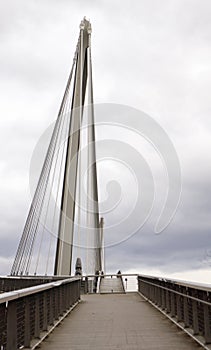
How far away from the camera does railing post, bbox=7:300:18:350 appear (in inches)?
201

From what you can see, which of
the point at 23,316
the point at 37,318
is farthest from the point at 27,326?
the point at 37,318

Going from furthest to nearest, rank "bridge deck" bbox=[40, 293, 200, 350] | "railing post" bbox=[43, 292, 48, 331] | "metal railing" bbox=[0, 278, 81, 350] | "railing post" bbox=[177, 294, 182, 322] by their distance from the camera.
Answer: "railing post" bbox=[177, 294, 182, 322] < "railing post" bbox=[43, 292, 48, 331] < "bridge deck" bbox=[40, 293, 200, 350] < "metal railing" bbox=[0, 278, 81, 350]

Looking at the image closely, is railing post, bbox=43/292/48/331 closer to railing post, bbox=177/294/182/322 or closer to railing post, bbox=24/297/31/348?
railing post, bbox=24/297/31/348

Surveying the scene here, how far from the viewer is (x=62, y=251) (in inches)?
726

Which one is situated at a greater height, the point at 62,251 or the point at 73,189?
the point at 73,189

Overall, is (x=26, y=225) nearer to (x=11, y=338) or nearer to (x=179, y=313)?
(x=179, y=313)

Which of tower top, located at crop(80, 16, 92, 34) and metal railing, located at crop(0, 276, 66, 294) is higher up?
tower top, located at crop(80, 16, 92, 34)

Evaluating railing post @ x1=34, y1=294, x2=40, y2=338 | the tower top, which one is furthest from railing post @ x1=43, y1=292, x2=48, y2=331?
the tower top

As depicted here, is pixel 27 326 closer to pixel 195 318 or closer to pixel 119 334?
pixel 119 334

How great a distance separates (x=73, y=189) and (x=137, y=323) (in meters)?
10.1

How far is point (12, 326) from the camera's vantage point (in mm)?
5219

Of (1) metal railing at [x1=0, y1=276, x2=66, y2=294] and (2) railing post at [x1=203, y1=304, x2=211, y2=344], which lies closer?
(2) railing post at [x1=203, y1=304, x2=211, y2=344]

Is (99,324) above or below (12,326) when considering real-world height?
above

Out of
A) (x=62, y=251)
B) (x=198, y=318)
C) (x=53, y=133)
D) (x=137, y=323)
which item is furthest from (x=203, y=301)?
(x=53, y=133)
